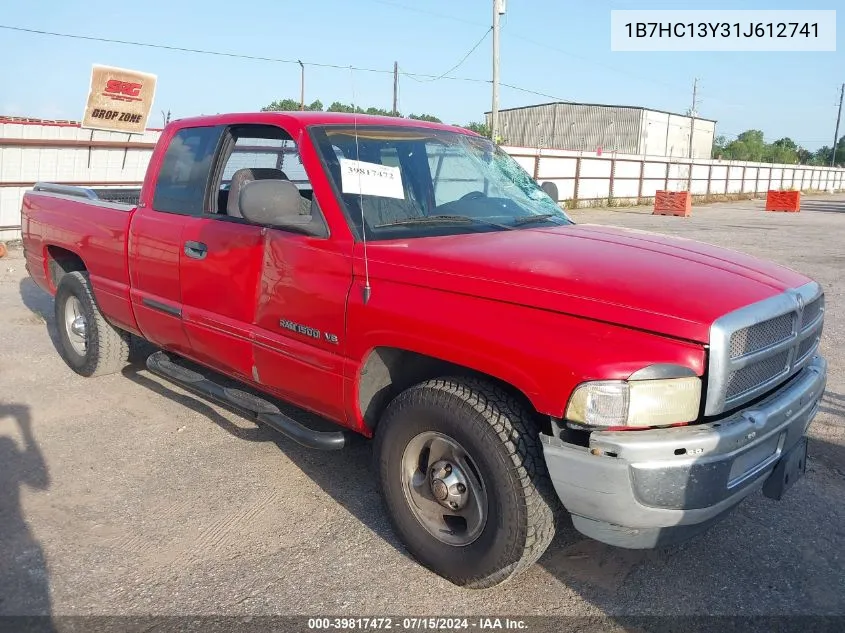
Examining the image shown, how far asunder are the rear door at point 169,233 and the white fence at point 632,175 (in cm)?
1327

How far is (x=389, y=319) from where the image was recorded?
2.91 m

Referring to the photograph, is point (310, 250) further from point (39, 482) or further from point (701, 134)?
point (701, 134)

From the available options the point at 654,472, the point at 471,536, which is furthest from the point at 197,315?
the point at 654,472

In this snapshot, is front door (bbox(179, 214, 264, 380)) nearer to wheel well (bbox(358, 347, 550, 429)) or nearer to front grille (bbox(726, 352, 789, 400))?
wheel well (bbox(358, 347, 550, 429))

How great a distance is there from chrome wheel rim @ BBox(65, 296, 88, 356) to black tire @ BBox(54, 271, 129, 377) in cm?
2

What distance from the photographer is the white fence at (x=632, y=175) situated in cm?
2636

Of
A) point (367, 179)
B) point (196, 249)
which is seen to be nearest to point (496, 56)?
point (196, 249)

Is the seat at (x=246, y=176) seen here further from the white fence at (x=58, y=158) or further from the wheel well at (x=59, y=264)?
the white fence at (x=58, y=158)

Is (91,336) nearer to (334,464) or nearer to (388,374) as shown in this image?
(334,464)

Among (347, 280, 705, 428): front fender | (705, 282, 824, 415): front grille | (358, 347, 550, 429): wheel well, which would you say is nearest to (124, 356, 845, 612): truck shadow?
(358, 347, 550, 429): wheel well

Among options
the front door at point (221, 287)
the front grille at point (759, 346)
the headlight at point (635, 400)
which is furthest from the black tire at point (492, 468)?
the front door at point (221, 287)

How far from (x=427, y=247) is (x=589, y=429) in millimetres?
1079

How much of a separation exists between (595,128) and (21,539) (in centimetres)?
6056

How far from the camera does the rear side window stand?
4.14 m
